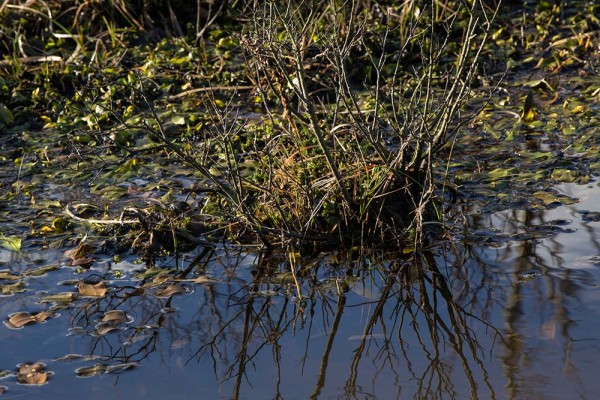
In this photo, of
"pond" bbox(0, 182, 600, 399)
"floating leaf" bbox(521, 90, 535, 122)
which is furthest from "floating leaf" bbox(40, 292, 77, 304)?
"floating leaf" bbox(521, 90, 535, 122)

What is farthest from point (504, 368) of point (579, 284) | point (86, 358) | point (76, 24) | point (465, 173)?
point (76, 24)

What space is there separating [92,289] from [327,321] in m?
0.96

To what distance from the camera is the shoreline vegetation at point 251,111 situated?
3.97 metres

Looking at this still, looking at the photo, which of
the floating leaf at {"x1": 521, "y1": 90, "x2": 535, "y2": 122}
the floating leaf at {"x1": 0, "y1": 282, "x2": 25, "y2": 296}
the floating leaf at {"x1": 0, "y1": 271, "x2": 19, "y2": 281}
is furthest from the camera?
the floating leaf at {"x1": 521, "y1": 90, "x2": 535, "y2": 122}

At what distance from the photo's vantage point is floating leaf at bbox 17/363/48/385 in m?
3.24

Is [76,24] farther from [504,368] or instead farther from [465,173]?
[504,368]

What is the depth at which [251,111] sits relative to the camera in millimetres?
5781

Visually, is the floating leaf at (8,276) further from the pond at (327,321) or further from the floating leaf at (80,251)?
the floating leaf at (80,251)

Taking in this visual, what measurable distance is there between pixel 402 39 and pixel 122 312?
2844mm

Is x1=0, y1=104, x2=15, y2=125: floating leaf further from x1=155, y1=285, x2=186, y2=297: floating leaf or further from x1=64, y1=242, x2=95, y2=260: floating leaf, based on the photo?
x1=155, y1=285, x2=186, y2=297: floating leaf

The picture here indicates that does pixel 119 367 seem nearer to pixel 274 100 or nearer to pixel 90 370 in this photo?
pixel 90 370

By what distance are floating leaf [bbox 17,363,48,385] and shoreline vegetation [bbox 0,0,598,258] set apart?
0.92m

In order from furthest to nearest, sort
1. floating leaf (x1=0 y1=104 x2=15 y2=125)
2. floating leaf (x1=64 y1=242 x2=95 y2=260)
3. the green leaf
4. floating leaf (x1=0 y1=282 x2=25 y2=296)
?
floating leaf (x1=0 y1=104 x2=15 y2=125) → the green leaf → floating leaf (x1=64 y1=242 x2=95 y2=260) → floating leaf (x1=0 y1=282 x2=25 y2=296)

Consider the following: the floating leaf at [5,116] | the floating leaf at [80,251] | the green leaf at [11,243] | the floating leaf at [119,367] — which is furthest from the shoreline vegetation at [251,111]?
the floating leaf at [119,367]
